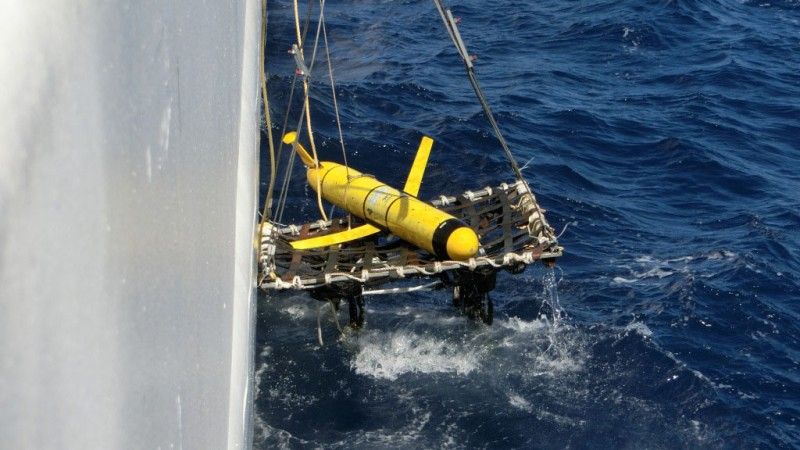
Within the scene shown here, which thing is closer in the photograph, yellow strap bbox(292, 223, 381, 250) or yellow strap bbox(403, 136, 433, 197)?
yellow strap bbox(292, 223, 381, 250)

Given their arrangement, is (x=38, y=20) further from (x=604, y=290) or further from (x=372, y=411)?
(x=604, y=290)

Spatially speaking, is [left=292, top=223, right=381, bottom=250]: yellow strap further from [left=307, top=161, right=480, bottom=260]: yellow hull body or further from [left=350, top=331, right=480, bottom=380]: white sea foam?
[left=350, top=331, right=480, bottom=380]: white sea foam

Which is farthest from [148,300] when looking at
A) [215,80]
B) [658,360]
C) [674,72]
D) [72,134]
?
[674,72]

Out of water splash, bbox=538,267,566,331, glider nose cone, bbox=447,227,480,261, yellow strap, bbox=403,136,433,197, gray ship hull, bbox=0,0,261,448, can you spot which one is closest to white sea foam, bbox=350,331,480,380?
water splash, bbox=538,267,566,331

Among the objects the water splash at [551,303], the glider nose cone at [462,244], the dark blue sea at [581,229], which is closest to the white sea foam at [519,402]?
the dark blue sea at [581,229]

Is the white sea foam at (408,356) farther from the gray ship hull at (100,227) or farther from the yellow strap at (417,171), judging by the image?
the gray ship hull at (100,227)

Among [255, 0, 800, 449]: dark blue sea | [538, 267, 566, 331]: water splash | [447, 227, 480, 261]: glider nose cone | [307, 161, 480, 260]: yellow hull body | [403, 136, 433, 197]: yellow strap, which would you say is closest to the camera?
[447, 227, 480, 261]: glider nose cone
